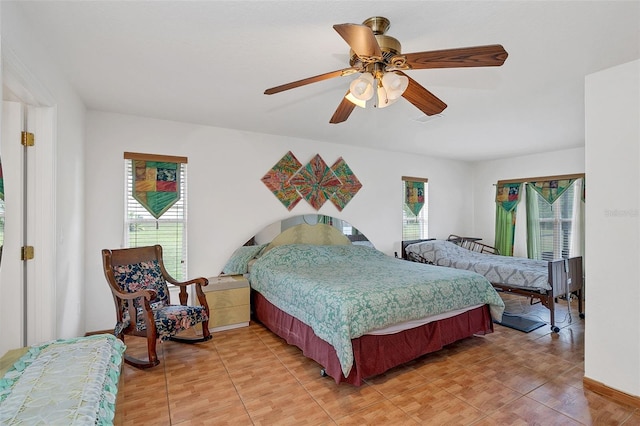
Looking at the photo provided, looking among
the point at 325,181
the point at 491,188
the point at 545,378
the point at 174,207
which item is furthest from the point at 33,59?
the point at 491,188

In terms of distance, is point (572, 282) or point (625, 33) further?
point (572, 282)

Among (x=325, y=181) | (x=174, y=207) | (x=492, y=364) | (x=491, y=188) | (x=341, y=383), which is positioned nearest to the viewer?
(x=341, y=383)

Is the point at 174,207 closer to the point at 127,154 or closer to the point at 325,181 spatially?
the point at 127,154

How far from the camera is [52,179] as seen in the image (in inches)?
87.0

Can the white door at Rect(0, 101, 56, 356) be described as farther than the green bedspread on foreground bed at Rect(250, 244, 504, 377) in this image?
No

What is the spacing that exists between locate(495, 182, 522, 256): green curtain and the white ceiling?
7.32 ft

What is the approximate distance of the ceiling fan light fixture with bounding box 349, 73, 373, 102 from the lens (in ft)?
5.86

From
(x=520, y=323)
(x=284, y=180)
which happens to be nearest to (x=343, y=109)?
(x=284, y=180)

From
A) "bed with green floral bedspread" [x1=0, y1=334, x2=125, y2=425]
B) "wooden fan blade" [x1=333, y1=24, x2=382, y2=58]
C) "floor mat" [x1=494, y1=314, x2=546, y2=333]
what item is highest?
"wooden fan blade" [x1=333, y1=24, x2=382, y2=58]

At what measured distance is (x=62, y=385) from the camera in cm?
147

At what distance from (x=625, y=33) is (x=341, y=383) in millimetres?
2950

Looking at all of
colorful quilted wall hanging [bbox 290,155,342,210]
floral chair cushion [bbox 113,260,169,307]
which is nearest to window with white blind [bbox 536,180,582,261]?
colorful quilted wall hanging [bbox 290,155,342,210]

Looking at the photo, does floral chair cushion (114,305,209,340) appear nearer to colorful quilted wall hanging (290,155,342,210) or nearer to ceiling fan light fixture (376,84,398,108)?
colorful quilted wall hanging (290,155,342,210)

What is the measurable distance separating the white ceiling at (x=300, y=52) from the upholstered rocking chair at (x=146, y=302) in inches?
60.9
